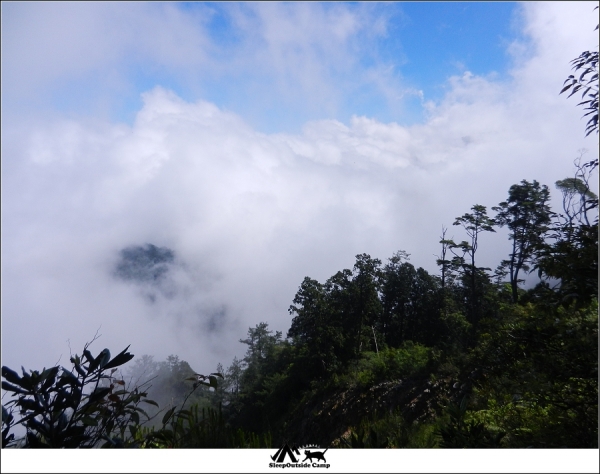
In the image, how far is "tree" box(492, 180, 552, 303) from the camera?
3.30 metres

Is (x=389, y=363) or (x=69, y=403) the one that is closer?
(x=69, y=403)

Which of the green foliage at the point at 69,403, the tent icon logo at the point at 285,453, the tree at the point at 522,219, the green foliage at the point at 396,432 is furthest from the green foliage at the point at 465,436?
the green foliage at the point at 69,403

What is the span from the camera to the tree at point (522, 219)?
130 inches

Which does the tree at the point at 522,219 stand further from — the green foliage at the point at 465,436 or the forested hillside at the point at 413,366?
the green foliage at the point at 465,436

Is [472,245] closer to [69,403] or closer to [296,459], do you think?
[296,459]

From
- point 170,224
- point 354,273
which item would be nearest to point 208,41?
point 170,224

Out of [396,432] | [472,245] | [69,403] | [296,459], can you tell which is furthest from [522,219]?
[69,403]

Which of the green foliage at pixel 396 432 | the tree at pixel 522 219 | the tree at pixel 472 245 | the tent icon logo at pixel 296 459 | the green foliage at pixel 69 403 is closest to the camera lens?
the green foliage at pixel 69 403

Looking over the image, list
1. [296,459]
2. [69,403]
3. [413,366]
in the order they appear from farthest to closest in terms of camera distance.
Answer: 1. [413,366]
2. [296,459]
3. [69,403]

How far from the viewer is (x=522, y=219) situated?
344cm

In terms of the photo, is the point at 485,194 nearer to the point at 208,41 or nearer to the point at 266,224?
the point at 266,224

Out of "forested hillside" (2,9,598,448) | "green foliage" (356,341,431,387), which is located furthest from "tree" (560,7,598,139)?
"green foliage" (356,341,431,387)

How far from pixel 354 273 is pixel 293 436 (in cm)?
131

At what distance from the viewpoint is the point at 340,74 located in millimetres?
3379
